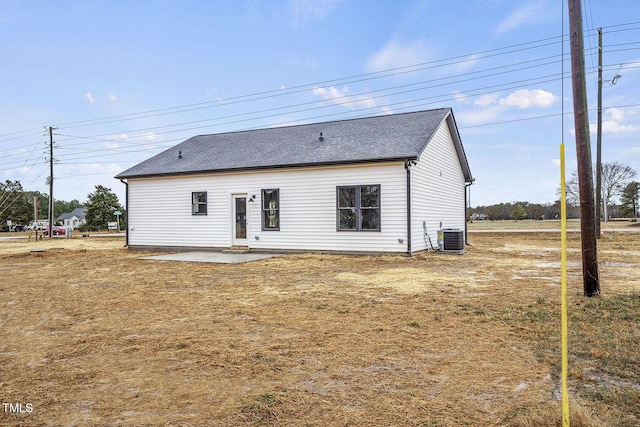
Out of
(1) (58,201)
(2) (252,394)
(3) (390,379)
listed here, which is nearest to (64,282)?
(2) (252,394)

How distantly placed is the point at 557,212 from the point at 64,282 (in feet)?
212

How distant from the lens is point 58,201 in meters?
100

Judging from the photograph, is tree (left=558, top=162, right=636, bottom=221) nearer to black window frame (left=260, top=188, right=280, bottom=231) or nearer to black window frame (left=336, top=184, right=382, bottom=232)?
black window frame (left=336, top=184, right=382, bottom=232)

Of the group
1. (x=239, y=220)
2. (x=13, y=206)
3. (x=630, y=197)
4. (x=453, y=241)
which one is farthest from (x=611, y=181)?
(x=13, y=206)

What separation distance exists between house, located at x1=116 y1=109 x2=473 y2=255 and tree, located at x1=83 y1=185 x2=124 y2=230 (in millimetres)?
36273

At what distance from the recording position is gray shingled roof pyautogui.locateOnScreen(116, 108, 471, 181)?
537 inches

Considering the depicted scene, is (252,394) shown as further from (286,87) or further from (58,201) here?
(58,201)

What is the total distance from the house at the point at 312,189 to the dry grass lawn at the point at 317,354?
547 cm

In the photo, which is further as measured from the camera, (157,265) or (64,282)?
(157,265)

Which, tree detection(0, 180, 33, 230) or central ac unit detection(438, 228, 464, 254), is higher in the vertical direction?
tree detection(0, 180, 33, 230)

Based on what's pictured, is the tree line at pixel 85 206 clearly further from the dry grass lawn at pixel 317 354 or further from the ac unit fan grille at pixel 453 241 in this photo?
the dry grass lawn at pixel 317 354

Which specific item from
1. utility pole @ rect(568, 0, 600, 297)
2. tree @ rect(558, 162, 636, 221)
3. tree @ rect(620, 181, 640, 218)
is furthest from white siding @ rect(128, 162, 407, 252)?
tree @ rect(620, 181, 640, 218)

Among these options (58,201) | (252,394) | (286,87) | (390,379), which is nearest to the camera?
(252,394)

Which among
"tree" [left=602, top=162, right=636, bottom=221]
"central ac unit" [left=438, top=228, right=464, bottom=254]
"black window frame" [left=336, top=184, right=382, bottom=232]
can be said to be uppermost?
"tree" [left=602, top=162, right=636, bottom=221]
